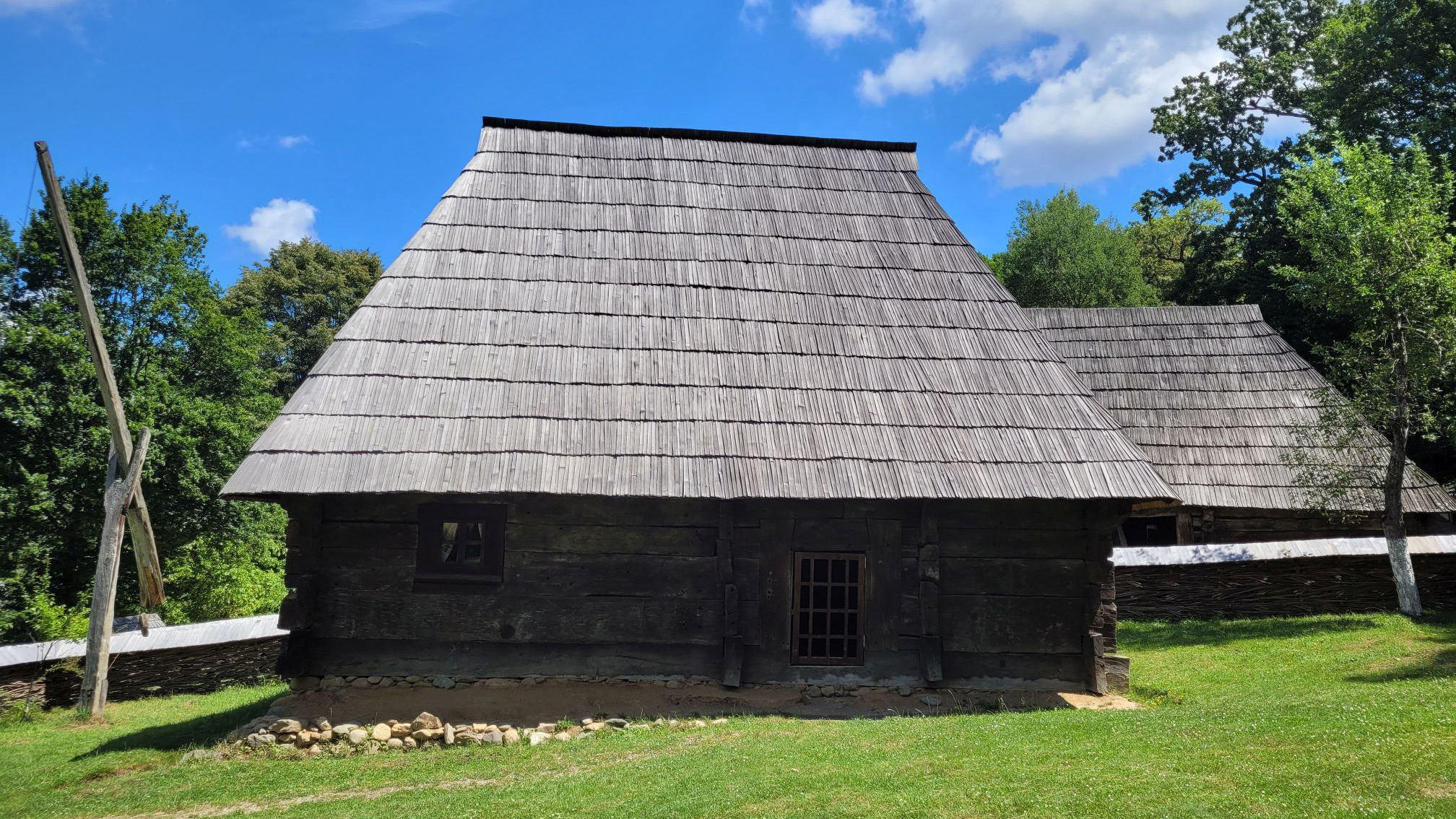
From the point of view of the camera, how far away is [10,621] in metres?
15.2

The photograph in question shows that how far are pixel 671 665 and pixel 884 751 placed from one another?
9.05 feet

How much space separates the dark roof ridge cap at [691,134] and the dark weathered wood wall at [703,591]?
6.00 metres

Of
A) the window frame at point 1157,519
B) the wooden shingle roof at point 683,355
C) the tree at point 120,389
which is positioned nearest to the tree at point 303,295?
the tree at point 120,389

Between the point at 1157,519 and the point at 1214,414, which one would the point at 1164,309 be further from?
the point at 1157,519

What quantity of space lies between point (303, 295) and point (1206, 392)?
32.6m

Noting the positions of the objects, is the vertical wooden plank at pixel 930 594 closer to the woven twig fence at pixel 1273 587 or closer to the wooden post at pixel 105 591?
the woven twig fence at pixel 1273 587

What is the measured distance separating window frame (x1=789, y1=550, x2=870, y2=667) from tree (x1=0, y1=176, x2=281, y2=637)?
13481 mm

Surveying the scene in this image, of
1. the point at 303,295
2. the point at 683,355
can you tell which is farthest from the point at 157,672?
the point at 303,295

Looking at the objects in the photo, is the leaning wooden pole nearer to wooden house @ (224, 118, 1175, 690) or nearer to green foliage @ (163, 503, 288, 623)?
wooden house @ (224, 118, 1175, 690)

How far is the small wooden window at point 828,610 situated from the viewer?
852cm

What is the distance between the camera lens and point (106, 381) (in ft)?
35.2

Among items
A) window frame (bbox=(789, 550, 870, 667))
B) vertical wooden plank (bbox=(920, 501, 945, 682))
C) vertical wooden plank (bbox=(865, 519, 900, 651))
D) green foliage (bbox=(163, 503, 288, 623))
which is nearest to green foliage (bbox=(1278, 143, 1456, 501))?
vertical wooden plank (bbox=(920, 501, 945, 682))

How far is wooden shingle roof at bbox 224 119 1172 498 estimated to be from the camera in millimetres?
7844

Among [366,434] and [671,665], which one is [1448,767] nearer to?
[671,665]
